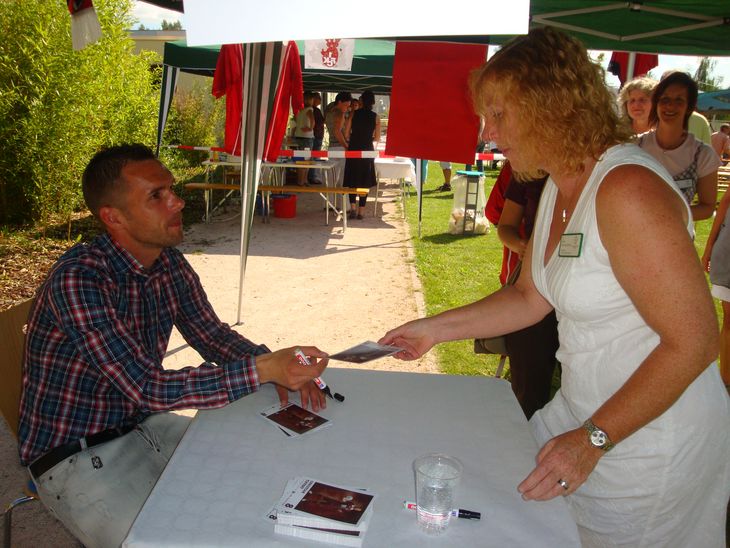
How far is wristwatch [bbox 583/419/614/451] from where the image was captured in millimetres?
1450

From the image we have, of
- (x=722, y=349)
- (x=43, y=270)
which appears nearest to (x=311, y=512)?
(x=722, y=349)

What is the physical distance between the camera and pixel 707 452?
5.13 feet

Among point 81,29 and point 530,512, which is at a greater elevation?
point 81,29

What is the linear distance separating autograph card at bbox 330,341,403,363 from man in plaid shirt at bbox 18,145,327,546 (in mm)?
75

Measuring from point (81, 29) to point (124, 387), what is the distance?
2277 mm

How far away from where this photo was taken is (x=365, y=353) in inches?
76.5

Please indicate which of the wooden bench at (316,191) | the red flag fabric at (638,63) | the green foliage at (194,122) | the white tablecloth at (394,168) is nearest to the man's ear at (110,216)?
the red flag fabric at (638,63)

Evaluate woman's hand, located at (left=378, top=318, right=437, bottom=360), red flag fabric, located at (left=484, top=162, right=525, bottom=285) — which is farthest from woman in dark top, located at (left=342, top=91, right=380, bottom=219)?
woman's hand, located at (left=378, top=318, right=437, bottom=360)

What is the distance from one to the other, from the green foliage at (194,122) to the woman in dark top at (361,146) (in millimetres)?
5287

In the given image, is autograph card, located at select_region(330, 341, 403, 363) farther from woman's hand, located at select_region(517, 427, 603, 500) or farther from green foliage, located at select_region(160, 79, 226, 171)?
green foliage, located at select_region(160, 79, 226, 171)

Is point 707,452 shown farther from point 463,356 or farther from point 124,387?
point 463,356

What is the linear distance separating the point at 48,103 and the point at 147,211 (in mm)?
6355

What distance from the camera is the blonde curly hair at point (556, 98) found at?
1.53m

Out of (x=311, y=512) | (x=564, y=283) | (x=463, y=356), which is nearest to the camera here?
(x=311, y=512)
